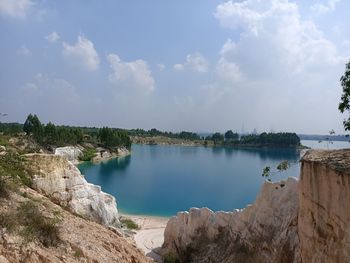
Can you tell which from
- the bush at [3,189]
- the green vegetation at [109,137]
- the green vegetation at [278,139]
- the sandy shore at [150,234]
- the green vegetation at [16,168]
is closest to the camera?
the bush at [3,189]

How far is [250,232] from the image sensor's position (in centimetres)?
1761

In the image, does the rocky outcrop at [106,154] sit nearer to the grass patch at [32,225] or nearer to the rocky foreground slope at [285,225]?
the rocky foreground slope at [285,225]

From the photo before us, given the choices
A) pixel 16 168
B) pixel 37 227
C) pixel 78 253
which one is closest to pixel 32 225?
pixel 37 227

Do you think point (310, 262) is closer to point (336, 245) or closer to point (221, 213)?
point (336, 245)

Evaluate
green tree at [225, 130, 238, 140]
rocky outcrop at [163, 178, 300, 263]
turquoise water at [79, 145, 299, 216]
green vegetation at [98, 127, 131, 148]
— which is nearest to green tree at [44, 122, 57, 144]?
turquoise water at [79, 145, 299, 216]

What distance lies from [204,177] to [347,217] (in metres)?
64.1

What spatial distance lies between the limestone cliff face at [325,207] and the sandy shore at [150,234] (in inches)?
478

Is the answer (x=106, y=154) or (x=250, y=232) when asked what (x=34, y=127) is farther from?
(x=250, y=232)

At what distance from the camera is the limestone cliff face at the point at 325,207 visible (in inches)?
411

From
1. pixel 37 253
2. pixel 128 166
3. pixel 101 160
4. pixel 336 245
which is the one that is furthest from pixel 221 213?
pixel 101 160

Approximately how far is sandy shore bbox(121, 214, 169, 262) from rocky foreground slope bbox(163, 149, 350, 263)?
4.86ft

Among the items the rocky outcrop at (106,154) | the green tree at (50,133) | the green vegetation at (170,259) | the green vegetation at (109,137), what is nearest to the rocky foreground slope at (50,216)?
the green vegetation at (170,259)

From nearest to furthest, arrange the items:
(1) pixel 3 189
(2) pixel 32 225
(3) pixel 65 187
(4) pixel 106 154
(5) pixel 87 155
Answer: (2) pixel 32 225 < (1) pixel 3 189 < (3) pixel 65 187 < (5) pixel 87 155 < (4) pixel 106 154

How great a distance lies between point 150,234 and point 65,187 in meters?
15.1
